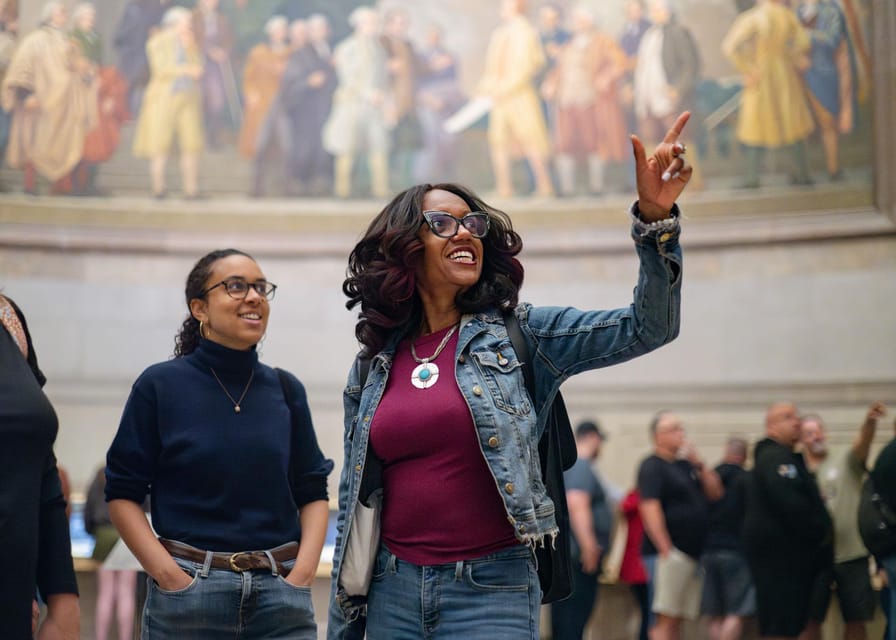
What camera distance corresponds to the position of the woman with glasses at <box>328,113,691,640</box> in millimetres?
2459

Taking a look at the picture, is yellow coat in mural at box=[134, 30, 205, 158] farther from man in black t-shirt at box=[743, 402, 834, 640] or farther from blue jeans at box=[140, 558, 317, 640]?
blue jeans at box=[140, 558, 317, 640]

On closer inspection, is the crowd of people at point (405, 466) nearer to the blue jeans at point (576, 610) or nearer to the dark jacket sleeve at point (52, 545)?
the dark jacket sleeve at point (52, 545)

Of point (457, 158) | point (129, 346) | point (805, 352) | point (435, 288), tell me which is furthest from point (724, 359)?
point (435, 288)

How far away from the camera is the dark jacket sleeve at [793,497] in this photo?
6.34m

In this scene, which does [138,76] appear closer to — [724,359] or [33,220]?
[33,220]

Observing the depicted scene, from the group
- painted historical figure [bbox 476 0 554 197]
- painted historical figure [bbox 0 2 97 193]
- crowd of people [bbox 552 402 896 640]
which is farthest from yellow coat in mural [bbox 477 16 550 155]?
crowd of people [bbox 552 402 896 640]

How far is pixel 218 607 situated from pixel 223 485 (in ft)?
1.13

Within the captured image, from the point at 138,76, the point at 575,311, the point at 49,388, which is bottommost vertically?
the point at 49,388

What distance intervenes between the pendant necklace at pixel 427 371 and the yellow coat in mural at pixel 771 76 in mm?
11085

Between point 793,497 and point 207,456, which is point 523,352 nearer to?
point 207,456

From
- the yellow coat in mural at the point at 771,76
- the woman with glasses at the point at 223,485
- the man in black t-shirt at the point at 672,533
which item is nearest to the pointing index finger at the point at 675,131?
the woman with glasses at the point at 223,485

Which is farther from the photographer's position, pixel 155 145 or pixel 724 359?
pixel 155 145

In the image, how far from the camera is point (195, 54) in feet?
46.1

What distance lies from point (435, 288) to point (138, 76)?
12.1m
